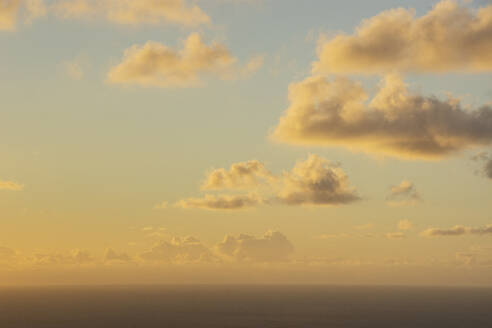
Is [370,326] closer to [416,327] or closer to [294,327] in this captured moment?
[416,327]

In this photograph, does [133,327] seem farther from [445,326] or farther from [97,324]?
[445,326]

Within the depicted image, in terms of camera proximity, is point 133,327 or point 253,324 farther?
point 253,324

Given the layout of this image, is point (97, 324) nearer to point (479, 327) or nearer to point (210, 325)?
point (210, 325)

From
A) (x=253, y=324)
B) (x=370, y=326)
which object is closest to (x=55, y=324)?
(x=253, y=324)

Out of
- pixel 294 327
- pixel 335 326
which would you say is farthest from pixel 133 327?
pixel 335 326

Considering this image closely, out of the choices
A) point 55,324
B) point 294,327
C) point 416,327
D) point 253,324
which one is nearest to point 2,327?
point 55,324

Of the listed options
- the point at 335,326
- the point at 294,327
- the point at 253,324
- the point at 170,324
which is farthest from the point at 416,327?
the point at 170,324

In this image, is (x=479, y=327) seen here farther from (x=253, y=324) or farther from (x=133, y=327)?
(x=133, y=327)
